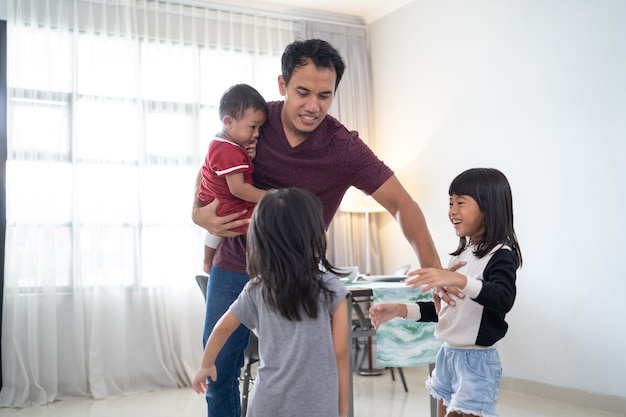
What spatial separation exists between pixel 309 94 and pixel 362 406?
8.64 feet

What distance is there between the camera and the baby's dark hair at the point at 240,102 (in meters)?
2.25

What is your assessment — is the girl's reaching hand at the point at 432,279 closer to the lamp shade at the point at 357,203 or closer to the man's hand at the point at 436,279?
the man's hand at the point at 436,279

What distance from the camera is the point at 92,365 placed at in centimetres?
458

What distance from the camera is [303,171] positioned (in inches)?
81.5

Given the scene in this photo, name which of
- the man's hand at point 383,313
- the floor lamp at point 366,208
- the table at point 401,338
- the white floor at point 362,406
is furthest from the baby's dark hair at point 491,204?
the floor lamp at point 366,208

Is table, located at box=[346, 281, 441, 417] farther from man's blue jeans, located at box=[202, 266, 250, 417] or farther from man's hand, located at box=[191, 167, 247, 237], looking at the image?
man's blue jeans, located at box=[202, 266, 250, 417]

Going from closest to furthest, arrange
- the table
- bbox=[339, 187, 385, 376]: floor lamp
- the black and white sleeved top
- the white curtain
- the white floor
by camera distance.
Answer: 1. the black and white sleeved top
2. the table
3. the white floor
4. bbox=[339, 187, 385, 376]: floor lamp
5. the white curtain

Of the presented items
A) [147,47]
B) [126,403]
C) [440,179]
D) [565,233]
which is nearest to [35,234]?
[126,403]

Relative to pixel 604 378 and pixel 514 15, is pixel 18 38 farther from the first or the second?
pixel 604 378

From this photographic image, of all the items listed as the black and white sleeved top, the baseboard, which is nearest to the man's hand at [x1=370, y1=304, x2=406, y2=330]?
the black and white sleeved top

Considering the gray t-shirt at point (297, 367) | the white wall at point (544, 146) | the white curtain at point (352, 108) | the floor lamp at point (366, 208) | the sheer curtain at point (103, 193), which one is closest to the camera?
the gray t-shirt at point (297, 367)

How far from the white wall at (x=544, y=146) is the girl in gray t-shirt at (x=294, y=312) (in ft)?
8.41

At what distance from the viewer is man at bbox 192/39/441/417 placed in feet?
6.48

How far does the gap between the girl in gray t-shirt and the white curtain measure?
383 centimetres
